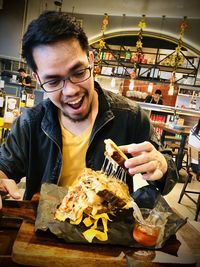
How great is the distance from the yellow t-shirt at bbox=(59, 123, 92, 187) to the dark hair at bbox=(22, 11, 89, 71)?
532 millimetres

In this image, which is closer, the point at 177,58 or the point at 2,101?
the point at 2,101

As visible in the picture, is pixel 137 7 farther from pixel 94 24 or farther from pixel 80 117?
pixel 80 117

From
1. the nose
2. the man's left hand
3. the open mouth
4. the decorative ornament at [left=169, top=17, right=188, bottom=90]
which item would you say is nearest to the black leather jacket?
the open mouth

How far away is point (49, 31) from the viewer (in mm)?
1361

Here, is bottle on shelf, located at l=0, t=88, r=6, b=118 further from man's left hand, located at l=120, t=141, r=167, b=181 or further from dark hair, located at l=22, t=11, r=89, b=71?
man's left hand, located at l=120, t=141, r=167, b=181

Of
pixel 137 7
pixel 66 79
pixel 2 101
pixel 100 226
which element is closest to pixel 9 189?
pixel 100 226

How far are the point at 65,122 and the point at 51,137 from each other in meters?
0.17

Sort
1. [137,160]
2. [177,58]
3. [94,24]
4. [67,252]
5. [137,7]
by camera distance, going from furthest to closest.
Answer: [94,24], [137,7], [177,58], [137,160], [67,252]

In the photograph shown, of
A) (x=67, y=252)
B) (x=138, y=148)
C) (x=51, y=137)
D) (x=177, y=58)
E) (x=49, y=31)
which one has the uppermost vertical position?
(x=177, y=58)

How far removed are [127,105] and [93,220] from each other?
3.07ft

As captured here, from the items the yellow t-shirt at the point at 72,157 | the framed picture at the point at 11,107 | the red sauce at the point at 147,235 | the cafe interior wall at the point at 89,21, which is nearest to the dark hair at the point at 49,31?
the yellow t-shirt at the point at 72,157

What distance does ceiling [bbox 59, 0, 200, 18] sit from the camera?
7247 millimetres

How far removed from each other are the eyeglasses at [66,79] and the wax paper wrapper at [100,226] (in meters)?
0.56

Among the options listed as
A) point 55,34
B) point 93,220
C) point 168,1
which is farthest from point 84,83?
point 168,1
